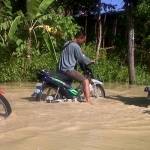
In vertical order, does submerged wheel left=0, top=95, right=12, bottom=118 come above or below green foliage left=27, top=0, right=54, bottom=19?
below

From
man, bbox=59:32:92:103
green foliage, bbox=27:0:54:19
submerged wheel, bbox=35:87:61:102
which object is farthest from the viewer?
green foliage, bbox=27:0:54:19

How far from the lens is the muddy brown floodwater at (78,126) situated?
6961mm

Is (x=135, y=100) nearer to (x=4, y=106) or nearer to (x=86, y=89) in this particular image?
(x=86, y=89)

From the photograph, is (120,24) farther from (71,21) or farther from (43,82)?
(43,82)

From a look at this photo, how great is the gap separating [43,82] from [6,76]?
6.60m

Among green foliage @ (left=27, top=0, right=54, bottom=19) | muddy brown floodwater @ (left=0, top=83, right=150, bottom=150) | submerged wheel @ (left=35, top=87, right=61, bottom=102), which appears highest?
green foliage @ (left=27, top=0, right=54, bottom=19)

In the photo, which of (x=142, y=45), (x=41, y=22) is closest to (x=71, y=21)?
(x=41, y=22)

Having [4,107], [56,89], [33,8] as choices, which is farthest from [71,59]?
[33,8]

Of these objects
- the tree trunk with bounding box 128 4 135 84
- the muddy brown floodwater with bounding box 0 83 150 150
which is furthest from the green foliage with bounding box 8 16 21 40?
the muddy brown floodwater with bounding box 0 83 150 150

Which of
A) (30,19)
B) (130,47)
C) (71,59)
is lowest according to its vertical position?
(71,59)

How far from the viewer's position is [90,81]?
12039mm

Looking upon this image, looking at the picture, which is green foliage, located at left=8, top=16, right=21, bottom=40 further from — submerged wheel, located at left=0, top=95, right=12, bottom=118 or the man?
submerged wheel, located at left=0, top=95, right=12, bottom=118

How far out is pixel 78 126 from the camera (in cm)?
831

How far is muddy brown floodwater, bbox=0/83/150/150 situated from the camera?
6.96 m
